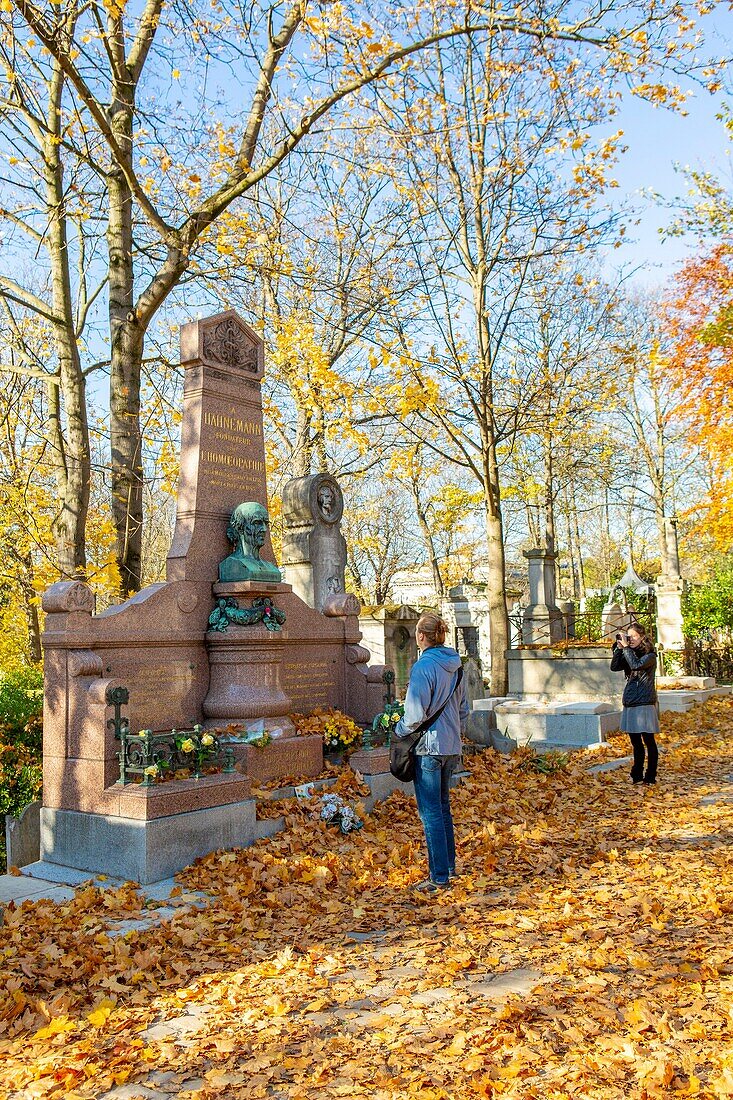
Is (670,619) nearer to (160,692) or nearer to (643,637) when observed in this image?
(643,637)

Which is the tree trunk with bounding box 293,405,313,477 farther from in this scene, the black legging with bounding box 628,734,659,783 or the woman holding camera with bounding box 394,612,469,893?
the woman holding camera with bounding box 394,612,469,893

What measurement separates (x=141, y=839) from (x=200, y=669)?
2267 millimetres

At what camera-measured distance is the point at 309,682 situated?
9555mm

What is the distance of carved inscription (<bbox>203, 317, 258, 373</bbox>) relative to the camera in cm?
887

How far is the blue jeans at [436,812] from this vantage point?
→ 5809mm

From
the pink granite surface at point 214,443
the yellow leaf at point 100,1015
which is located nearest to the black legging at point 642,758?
the pink granite surface at point 214,443

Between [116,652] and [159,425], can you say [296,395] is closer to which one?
[159,425]

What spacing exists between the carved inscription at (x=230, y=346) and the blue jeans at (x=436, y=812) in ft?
16.5

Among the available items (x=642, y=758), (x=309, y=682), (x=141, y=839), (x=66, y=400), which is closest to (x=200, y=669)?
(x=309, y=682)

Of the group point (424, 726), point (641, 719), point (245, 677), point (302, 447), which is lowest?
point (641, 719)

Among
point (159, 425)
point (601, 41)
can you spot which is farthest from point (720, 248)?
point (159, 425)

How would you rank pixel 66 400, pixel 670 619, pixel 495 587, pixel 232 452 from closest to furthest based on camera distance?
pixel 232 452, pixel 66 400, pixel 495 587, pixel 670 619

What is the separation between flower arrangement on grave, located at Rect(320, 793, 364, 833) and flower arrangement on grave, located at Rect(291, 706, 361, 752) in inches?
46.0

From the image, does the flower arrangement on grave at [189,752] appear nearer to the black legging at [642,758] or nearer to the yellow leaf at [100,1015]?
the yellow leaf at [100,1015]
